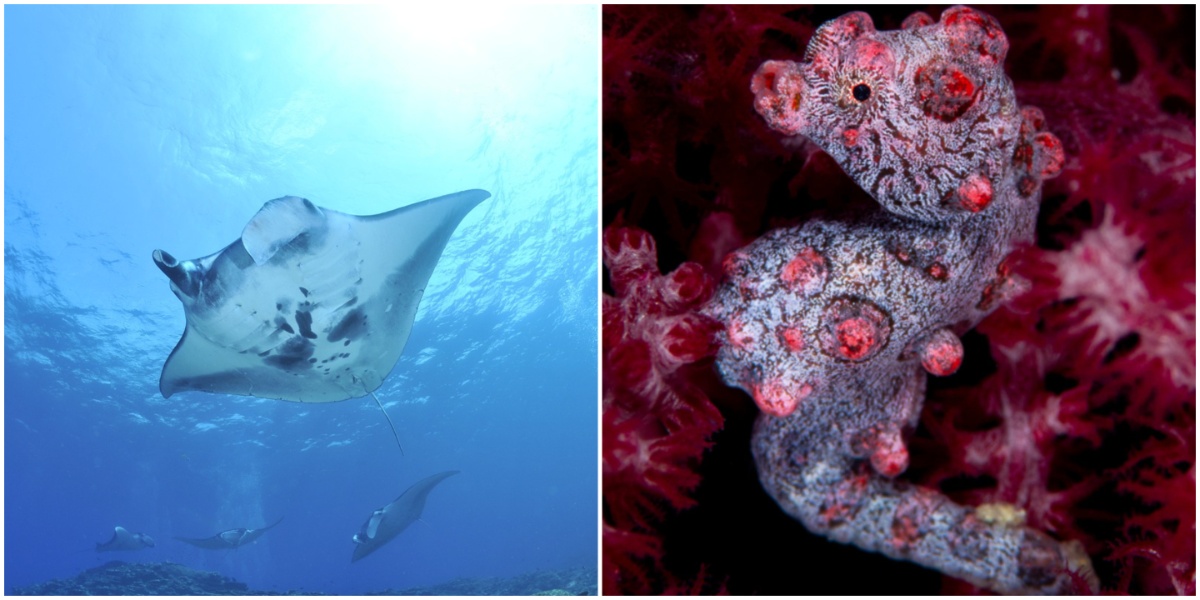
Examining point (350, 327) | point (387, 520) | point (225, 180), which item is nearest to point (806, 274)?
point (350, 327)

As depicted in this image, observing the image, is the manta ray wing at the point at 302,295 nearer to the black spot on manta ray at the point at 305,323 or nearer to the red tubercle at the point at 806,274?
the black spot on manta ray at the point at 305,323

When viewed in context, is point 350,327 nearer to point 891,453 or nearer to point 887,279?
point 891,453

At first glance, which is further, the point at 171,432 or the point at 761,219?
the point at 171,432

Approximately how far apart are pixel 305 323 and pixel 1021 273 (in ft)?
14.2

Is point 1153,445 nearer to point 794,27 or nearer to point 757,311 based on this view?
point 757,311

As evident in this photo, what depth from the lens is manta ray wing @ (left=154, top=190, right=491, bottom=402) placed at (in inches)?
139

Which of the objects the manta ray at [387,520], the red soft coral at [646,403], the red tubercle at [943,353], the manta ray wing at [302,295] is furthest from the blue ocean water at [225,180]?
the manta ray at [387,520]

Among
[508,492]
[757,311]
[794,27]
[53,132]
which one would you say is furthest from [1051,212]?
[508,492]

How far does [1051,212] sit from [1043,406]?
2.27 ft

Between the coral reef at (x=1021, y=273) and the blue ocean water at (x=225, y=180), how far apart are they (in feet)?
0.94

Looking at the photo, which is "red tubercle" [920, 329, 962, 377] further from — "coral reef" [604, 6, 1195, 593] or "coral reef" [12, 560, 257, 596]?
"coral reef" [12, 560, 257, 596]

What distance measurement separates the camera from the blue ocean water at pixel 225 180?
5227mm

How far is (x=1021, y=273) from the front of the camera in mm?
1640

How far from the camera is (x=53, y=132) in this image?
18.9ft
